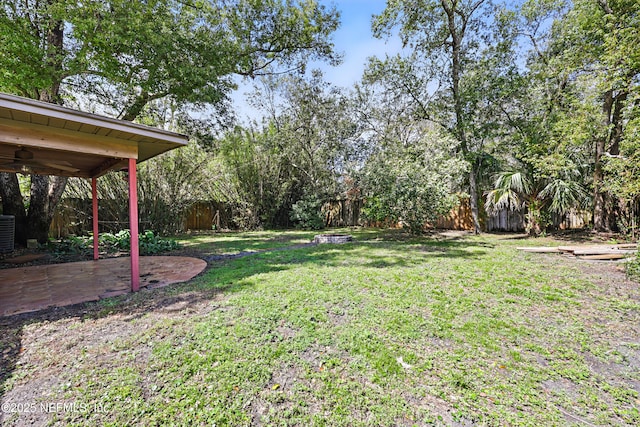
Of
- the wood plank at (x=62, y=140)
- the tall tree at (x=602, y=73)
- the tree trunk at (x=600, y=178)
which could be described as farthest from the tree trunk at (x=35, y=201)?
the tree trunk at (x=600, y=178)

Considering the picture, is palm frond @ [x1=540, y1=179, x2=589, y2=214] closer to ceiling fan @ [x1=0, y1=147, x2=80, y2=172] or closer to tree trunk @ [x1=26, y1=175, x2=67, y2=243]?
ceiling fan @ [x1=0, y1=147, x2=80, y2=172]

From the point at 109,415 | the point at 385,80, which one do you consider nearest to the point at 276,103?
the point at 385,80

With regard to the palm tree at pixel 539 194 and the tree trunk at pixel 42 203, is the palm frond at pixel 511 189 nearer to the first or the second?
the palm tree at pixel 539 194

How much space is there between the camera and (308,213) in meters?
12.3

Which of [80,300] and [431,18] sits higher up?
[431,18]

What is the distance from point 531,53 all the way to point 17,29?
14.7 metres

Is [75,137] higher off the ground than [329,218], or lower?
higher

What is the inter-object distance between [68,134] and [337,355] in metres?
3.75

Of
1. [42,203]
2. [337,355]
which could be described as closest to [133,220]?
[337,355]

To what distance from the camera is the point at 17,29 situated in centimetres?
497

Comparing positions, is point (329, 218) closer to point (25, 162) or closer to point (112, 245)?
point (112, 245)

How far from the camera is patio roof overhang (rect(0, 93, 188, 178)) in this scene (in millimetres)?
2650

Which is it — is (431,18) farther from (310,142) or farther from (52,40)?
(52,40)

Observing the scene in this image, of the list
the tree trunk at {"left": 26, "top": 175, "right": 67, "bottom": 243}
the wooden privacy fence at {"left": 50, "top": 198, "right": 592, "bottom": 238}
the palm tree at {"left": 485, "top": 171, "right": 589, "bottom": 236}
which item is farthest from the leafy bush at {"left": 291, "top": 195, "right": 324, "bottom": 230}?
the tree trunk at {"left": 26, "top": 175, "right": 67, "bottom": 243}
